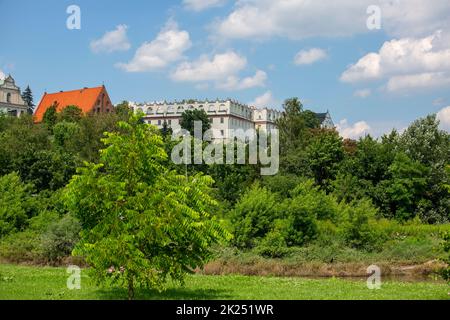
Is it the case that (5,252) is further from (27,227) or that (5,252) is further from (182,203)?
(182,203)

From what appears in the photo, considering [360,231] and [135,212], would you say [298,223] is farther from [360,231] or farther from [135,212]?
[135,212]

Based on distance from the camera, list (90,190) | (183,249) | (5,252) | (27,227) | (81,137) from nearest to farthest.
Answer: (90,190) < (183,249) < (5,252) < (27,227) < (81,137)

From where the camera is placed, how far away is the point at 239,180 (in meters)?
47.2

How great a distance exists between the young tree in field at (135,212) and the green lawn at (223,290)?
177cm

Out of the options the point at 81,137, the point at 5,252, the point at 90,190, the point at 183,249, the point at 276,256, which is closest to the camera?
the point at 90,190

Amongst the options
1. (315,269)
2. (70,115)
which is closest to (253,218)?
(315,269)

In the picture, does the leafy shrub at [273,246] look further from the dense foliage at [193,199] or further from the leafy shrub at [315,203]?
the leafy shrub at [315,203]

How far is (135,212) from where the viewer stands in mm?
13438

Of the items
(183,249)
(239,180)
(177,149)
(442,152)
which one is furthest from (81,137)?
(183,249)

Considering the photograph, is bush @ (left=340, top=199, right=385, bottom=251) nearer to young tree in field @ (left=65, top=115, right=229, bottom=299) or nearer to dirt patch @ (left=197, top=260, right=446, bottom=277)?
dirt patch @ (left=197, top=260, right=446, bottom=277)

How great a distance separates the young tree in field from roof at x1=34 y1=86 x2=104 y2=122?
308 ft

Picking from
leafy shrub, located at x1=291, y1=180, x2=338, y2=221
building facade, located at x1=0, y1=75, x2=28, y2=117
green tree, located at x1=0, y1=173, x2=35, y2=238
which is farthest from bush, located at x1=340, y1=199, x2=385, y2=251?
building facade, located at x1=0, y1=75, x2=28, y2=117

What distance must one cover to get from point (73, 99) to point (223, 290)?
9839cm

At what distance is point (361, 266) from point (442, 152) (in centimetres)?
2121
